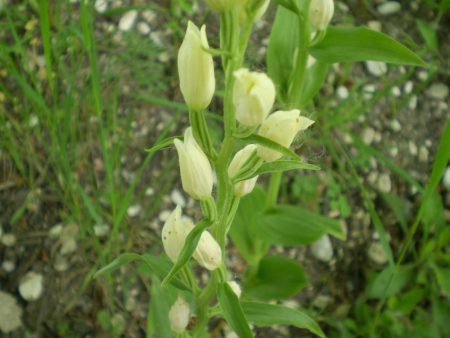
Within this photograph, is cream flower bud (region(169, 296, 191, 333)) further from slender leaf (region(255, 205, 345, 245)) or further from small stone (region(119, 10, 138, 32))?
small stone (region(119, 10, 138, 32))

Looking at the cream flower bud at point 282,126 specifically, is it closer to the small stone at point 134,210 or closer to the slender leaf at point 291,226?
the slender leaf at point 291,226

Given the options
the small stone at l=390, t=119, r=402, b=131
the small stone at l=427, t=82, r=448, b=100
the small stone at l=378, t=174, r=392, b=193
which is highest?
the small stone at l=427, t=82, r=448, b=100

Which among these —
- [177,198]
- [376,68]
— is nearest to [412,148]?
[376,68]

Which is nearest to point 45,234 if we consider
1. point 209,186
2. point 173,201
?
point 173,201

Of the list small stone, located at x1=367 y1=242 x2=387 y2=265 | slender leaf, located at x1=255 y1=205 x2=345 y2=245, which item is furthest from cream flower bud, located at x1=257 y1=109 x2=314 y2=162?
small stone, located at x1=367 y1=242 x2=387 y2=265

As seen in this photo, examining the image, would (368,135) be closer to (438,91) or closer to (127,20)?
(438,91)
